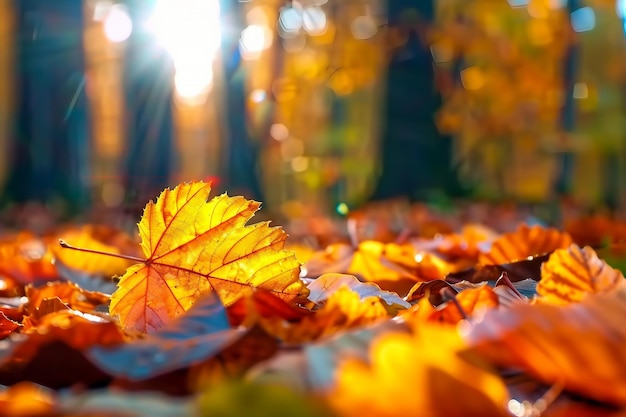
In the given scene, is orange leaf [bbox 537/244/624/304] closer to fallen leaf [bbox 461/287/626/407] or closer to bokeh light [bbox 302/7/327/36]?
fallen leaf [bbox 461/287/626/407]

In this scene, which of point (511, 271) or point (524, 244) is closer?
point (511, 271)

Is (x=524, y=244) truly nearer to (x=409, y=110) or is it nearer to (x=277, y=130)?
(x=409, y=110)

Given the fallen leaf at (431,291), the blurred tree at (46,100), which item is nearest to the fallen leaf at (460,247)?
the fallen leaf at (431,291)

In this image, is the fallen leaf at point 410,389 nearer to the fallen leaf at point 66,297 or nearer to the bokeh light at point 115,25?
the fallen leaf at point 66,297

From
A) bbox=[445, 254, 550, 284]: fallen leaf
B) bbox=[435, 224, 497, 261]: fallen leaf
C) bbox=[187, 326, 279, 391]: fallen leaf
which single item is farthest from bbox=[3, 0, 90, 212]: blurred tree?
bbox=[187, 326, 279, 391]: fallen leaf

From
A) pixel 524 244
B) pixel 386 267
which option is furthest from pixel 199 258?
pixel 524 244
